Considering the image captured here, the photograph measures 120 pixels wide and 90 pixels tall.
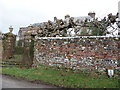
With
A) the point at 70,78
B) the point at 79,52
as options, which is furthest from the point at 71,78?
the point at 79,52

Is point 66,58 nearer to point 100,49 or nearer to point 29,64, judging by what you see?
point 100,49

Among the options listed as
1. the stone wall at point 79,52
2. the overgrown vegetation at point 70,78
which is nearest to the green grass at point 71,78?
the overgrown vegetation at point 70,78

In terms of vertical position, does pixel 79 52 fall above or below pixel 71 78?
above

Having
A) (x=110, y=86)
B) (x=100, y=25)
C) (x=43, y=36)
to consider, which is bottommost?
(x=110, y=86)

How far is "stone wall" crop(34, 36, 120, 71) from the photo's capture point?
9.11 metres

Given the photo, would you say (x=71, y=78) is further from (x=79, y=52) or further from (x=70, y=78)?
(x=79, y=52)

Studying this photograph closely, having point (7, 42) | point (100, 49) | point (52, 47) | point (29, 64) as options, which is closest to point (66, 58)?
point (52, 47)

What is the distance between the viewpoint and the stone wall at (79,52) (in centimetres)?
911

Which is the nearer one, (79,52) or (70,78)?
(70,78)

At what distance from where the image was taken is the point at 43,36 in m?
12.1

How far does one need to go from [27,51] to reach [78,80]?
223 inches

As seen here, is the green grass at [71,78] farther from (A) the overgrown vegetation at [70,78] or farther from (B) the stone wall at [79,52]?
(B) the stone wall at [79,52]

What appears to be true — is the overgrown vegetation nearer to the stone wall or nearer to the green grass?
the green grass

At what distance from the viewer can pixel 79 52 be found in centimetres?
986
